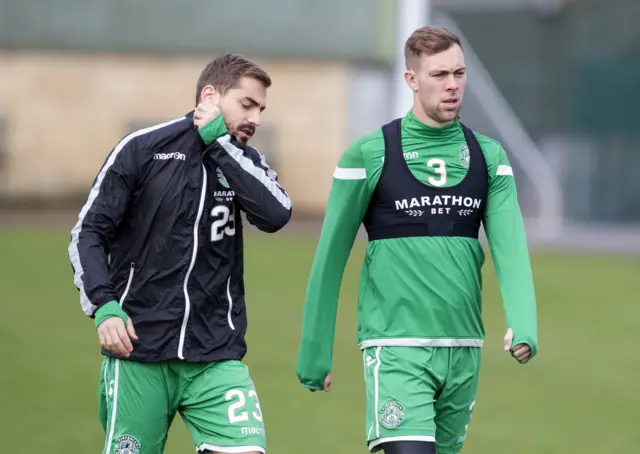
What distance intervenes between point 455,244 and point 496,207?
0.24 metres

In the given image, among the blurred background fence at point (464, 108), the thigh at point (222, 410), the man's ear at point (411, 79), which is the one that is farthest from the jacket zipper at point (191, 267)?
the blurred background fence at point (464, 108)

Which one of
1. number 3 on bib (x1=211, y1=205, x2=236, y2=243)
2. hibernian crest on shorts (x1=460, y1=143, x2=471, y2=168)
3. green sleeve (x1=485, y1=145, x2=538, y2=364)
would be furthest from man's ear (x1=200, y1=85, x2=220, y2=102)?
green sleeve (x1=485, y1=145, x2=538, y2=364)

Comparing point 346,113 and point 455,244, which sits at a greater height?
point 346,113

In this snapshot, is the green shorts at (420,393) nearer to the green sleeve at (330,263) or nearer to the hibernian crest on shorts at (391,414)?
the hibernian crest on shorts at (391,414)

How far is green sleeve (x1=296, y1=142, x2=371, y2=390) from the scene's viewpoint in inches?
221

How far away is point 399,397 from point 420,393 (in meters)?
0.09

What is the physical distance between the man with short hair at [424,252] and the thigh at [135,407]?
619mm

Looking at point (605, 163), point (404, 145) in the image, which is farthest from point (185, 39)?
point (404, 145)

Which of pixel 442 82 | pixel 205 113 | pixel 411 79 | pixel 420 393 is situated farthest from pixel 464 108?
pixel 420 393

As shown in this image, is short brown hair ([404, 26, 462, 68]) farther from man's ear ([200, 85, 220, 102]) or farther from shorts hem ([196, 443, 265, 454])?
shorts hem ([196, 443, 265, 454])

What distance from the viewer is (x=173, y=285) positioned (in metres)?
5.59

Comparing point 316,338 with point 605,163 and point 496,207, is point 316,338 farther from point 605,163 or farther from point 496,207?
point 605,163

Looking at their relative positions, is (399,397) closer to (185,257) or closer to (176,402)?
(176,402)

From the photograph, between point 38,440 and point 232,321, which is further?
point 38,440
